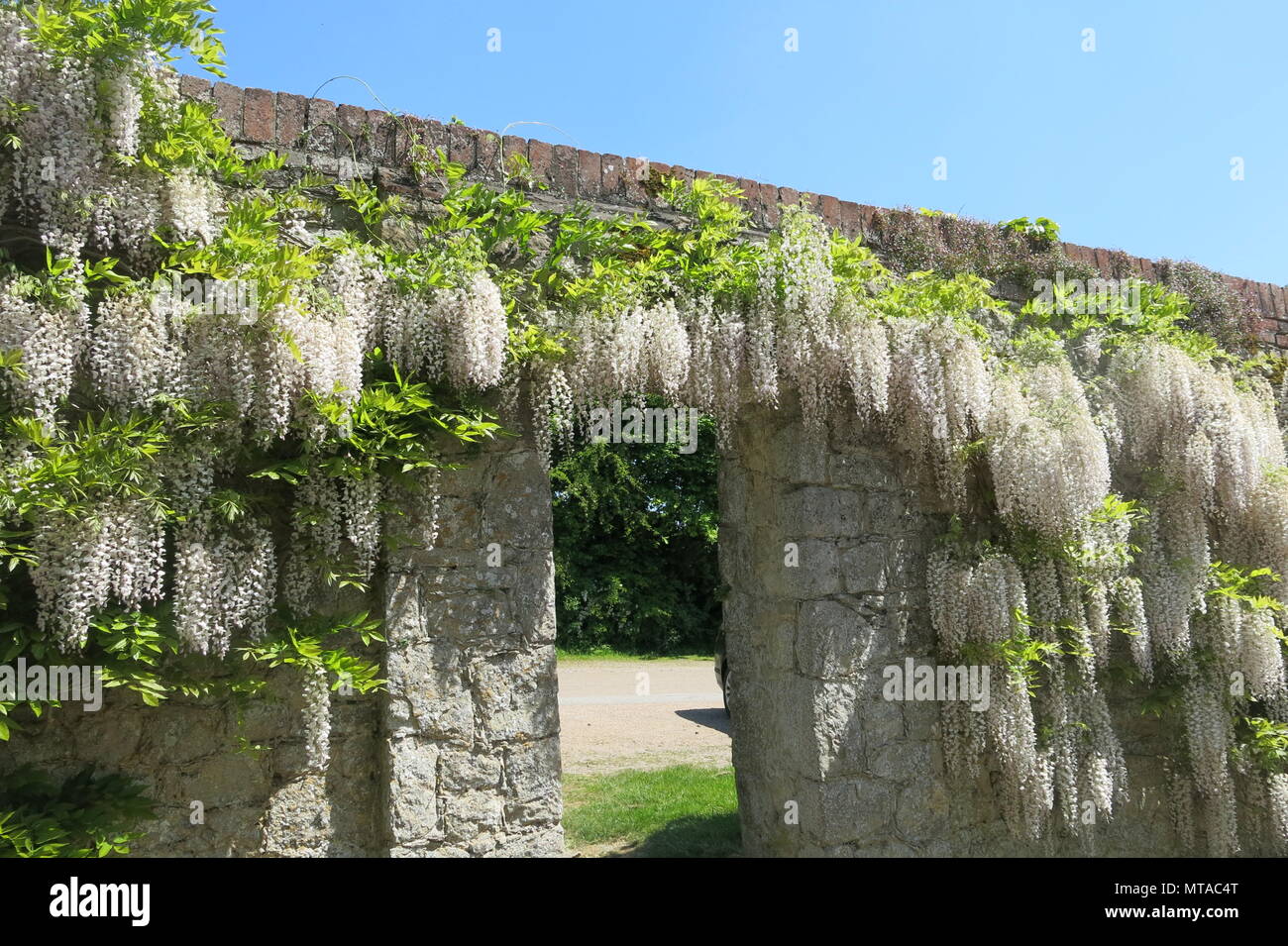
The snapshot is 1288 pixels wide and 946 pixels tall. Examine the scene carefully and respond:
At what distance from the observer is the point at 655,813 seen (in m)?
5.31

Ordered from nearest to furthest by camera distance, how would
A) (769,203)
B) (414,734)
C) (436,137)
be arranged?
(414,734) < (436,137) < (769,203)

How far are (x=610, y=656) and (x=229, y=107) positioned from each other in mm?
11187

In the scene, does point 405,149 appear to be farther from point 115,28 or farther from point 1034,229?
point 1034,229

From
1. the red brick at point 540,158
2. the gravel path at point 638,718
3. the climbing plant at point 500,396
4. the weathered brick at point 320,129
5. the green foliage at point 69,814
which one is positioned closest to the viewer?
the green foliage at point 69,814

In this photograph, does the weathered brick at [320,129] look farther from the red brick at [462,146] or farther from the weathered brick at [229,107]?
the red brick at [462,146]

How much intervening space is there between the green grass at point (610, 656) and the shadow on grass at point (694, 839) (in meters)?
8.09

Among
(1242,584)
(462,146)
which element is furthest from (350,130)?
(1242,584)

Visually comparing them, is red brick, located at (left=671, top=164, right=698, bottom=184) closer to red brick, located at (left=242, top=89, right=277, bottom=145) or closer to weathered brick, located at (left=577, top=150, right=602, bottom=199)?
weathered brick, located at (left=577, top=150, right=602, bottom=199)

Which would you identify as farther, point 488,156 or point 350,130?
point 488,156

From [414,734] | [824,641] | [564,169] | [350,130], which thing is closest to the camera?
[414,734]

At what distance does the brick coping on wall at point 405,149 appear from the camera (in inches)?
127

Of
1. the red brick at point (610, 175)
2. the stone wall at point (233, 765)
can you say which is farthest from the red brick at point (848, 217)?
the stone wall at point (233, 765)
